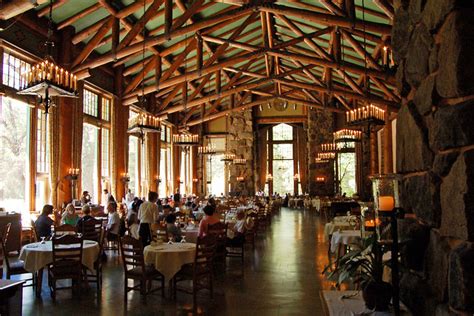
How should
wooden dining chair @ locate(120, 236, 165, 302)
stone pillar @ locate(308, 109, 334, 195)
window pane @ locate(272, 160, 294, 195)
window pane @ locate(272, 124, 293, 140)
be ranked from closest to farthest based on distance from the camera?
wooden dining chair @ locate(120, 236, 165, 302)
stone pillar @ locate(308, 109, 334, 195)
window pane @ locate(272, 160, 294, 195)
window pane @ locate(272, 124, 293, 140)

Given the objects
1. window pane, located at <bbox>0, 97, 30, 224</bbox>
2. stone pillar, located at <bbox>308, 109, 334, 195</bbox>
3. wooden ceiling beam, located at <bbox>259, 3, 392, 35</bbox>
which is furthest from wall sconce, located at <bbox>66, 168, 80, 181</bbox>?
stone pillar, located at <bbox>308, 109, 334, 195</bbox>

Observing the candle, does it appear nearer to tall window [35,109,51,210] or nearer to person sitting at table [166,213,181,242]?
person sitting at table [166,213,181,242]

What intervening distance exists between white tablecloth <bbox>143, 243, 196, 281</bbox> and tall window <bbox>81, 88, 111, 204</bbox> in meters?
9.46

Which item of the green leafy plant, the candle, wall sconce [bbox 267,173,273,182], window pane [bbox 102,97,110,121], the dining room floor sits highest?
window pane [bbox 102,97,110,121]

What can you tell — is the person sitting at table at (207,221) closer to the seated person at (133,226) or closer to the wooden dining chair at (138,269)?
the wooden dining chair at (138,269)

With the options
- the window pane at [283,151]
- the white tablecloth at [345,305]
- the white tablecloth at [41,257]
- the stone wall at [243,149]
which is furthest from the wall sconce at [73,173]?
the window pane at [283,151]

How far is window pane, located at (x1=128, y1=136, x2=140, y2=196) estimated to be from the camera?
18.7 m

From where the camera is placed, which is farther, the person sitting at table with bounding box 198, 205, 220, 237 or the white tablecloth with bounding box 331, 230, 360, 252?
the person sitting at table with bounding box 198, 205, 220, 237

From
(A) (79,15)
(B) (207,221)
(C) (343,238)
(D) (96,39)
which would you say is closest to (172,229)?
(B) (207,221)

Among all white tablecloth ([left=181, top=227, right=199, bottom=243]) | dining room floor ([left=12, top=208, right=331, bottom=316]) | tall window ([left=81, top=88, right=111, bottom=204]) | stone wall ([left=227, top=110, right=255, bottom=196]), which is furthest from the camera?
stone wall ([left=227, top=110, right=255, bottom=196])

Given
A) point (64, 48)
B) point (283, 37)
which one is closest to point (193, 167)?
point (283, 37)

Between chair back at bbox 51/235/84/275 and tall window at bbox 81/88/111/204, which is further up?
tall window at bbox 81/88/111/204

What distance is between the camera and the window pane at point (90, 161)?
15.1 metres

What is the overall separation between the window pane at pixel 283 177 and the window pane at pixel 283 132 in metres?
1.55
